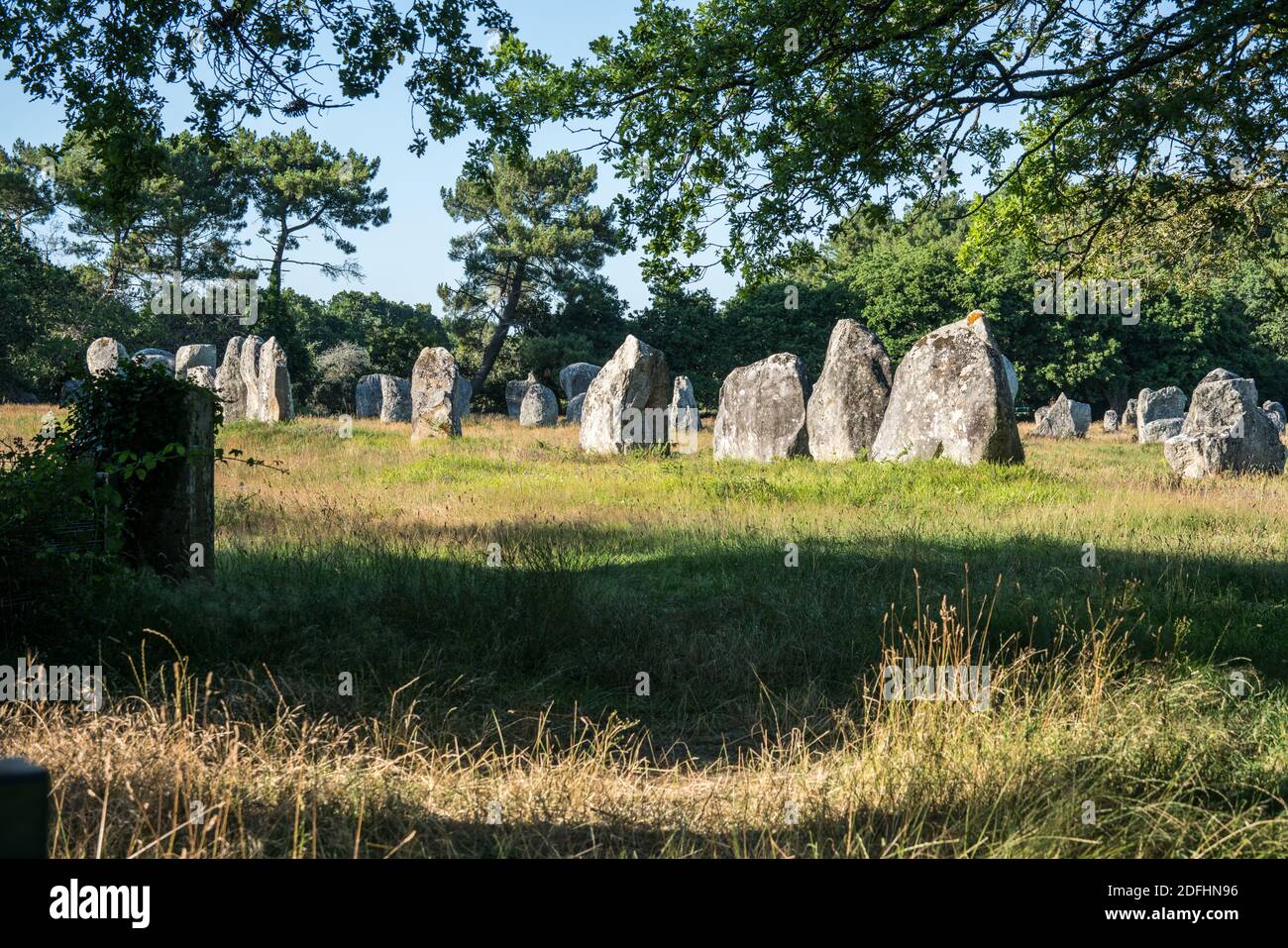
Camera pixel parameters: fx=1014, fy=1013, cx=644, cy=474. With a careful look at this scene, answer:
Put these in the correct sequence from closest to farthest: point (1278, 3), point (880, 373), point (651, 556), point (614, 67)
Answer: point (1278, 3)
point (614, 67)
point (651, 556)
point (880, 373)

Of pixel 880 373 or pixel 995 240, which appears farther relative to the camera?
pixel 880 373

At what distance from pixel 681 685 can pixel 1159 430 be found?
26.5 meters

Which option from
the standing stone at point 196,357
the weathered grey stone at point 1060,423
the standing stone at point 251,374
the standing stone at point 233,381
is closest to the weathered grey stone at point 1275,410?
the weathered grey stone at point 1060,423

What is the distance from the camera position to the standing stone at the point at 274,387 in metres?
26.2

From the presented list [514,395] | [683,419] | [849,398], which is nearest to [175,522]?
[849,398]

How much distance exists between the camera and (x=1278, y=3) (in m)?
6.20

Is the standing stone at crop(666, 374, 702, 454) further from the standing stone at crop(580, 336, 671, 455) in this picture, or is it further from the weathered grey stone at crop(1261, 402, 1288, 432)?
the weathered grey stone at crop(1261, 402, 1288, 432)

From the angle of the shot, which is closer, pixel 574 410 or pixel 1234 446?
pixel 1234 446

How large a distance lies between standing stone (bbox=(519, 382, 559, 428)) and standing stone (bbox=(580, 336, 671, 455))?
9.64m

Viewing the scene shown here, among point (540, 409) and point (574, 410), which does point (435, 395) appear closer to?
point (540, 409)

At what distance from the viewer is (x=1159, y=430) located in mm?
28672

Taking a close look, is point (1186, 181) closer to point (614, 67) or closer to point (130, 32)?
point (614, 67)
